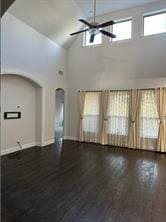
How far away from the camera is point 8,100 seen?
5.64 meters

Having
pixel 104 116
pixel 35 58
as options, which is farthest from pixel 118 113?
pixel 35 58

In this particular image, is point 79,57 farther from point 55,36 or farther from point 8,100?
point 8,100

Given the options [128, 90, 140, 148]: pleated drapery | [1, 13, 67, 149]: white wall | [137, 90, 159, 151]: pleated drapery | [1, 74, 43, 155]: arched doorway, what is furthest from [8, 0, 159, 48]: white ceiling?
[137, 90, 159, 151]: pleated drapery

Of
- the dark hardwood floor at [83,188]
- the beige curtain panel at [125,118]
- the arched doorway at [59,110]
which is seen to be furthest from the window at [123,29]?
the dark hardwood floor at [83,188]

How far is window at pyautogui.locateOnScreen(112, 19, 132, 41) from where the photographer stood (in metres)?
7.10

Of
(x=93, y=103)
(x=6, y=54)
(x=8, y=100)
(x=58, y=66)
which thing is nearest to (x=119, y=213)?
(x=8, y=100)

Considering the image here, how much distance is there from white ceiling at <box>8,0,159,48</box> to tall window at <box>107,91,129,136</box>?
3.14 meters

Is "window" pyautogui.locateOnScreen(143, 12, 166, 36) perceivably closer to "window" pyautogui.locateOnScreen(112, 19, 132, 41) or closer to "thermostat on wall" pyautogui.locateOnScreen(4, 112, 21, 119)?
"window" pyautogui.locateOnScreen(112, 19, 132, 41)

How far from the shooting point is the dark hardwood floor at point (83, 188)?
262 cm

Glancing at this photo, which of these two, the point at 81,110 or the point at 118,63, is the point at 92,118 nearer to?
the point at 81,110

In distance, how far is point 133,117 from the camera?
22.0 ft

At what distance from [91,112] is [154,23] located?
4150mm

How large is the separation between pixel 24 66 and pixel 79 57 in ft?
9.55

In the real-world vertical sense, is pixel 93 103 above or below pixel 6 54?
below
